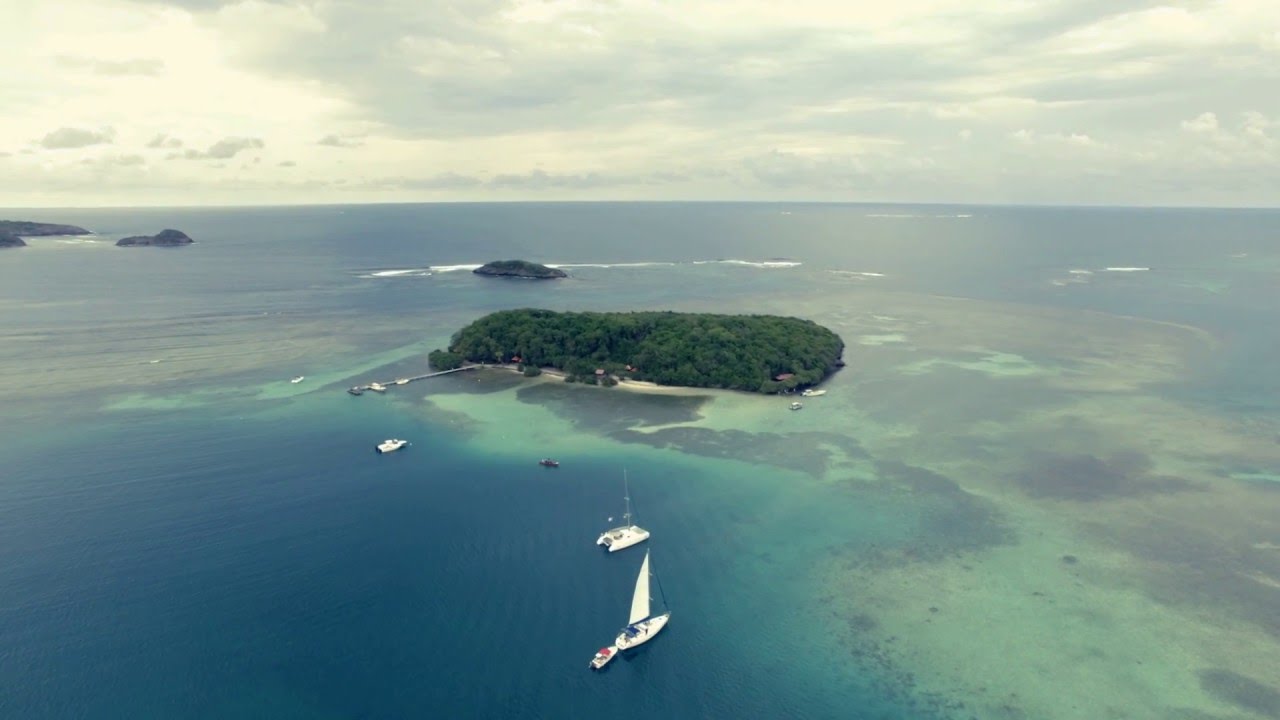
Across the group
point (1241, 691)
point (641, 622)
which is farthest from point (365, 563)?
point (1241, 691)

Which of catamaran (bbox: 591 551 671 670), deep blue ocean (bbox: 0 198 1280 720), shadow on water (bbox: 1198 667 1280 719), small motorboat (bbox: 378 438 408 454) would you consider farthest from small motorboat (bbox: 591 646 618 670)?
small motorboat (bbox: 378 438 408 454)

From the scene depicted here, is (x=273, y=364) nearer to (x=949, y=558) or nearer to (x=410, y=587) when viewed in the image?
(x=410, y=587)

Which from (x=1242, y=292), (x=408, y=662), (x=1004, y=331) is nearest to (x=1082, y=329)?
(x=1004, y=331)

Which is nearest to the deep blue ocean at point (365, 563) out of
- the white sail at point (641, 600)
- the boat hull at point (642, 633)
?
the boat hull at point (642, 633)

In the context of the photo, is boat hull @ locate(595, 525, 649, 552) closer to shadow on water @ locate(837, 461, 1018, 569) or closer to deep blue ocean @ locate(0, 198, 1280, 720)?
deep blue ocean @ locate(0, 198, 1280, 720)

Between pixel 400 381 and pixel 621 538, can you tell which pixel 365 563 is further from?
pixel 400 381

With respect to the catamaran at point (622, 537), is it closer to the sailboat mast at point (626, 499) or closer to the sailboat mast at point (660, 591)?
the sailboat mast at point (626, 499)
